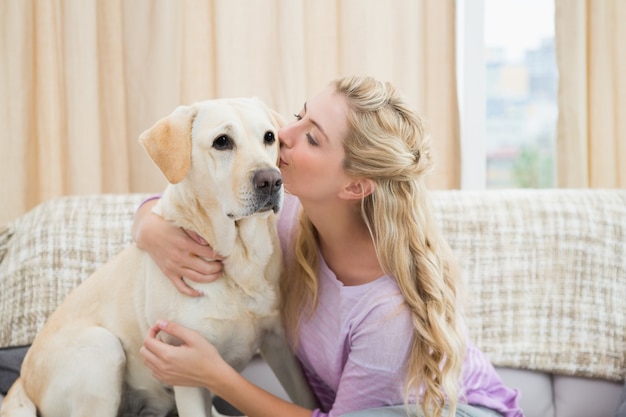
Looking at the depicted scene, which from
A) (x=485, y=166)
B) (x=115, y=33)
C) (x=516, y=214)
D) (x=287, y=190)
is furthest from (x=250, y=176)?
(x=485, y=166)

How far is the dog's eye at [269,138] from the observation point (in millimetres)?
1660

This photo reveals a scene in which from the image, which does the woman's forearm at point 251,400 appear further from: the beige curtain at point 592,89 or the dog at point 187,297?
the beige curtain at point 592,89

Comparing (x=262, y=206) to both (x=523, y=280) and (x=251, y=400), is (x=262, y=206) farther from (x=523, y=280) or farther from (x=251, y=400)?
(x=523, y=280)

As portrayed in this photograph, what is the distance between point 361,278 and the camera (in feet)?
5.85

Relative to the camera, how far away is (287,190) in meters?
1.73

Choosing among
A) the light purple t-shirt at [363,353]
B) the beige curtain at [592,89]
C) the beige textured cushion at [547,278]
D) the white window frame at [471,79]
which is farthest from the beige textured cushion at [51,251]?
the beige curtain at [592,89]

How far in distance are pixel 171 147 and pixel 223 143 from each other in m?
0.12

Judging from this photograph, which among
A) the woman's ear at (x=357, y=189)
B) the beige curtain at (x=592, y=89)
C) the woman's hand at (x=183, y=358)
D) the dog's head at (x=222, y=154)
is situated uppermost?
the beige curtain at (x=592, y=89)

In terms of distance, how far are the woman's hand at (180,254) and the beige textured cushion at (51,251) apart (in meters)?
0.59

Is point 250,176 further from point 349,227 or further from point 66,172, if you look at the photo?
point 66,172

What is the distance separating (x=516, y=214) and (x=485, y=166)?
31.2 inches

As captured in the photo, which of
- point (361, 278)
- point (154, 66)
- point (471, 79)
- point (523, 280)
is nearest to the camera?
point (361, 278)

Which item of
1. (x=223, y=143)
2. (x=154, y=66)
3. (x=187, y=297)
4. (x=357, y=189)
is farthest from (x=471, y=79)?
(x=187, y=297)

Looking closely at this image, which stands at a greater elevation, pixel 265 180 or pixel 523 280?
pixel 265 180
